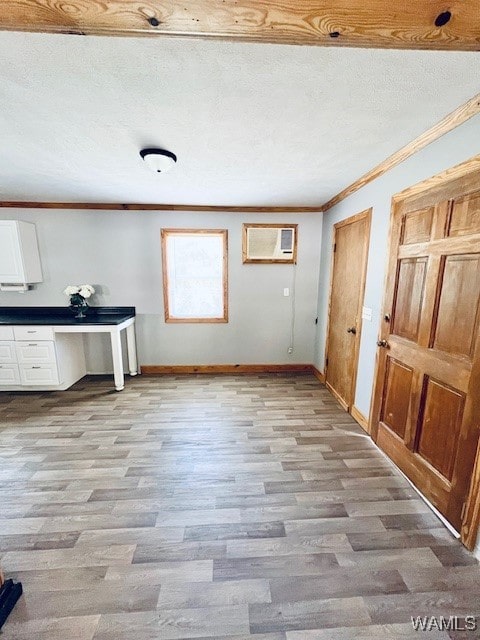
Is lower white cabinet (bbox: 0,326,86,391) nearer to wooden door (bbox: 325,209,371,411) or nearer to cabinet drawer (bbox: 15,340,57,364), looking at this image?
cabinet drawer (bbox: 15,340,57,364)

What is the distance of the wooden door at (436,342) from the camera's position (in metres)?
1.46

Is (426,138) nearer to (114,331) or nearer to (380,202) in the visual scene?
(380,202)

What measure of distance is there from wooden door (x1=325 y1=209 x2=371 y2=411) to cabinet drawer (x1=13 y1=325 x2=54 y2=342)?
345 centimetres

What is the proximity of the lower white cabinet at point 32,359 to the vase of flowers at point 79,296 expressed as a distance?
0.38 m

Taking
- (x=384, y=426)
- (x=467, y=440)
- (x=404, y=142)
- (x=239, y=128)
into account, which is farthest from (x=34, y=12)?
(x=384, y=426)

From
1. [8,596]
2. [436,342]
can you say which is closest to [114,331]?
[8,596]

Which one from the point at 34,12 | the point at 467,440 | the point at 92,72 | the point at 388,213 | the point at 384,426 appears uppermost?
the point at 92,72

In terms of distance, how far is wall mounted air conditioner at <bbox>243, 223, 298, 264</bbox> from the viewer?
3.74 m

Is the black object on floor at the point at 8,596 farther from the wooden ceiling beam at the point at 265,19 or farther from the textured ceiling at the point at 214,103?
the textured ceiling at the point at 214,103

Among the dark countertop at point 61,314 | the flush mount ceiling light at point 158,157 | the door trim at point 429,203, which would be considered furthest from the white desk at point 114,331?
the door trim at point 429,203

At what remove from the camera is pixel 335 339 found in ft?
10.7

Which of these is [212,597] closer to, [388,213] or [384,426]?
[384,426]

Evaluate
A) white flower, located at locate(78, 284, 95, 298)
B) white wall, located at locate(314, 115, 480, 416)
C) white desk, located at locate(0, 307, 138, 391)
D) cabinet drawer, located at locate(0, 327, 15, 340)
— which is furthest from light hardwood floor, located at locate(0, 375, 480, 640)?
white flower, located at locate(78, 284, 95, 298)

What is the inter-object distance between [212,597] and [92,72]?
96.9 inches
